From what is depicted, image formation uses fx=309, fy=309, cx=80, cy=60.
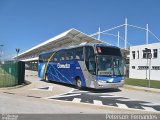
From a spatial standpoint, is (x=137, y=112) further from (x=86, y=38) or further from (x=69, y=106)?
(x=86, y=38)

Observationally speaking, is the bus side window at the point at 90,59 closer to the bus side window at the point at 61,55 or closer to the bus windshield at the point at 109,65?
the bus windshield at the point at 109,65

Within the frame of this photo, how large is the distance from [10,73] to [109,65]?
7436 millimetres

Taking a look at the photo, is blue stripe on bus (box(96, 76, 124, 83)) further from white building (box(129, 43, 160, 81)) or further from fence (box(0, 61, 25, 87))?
white building (box(129, 43, 160, 81))

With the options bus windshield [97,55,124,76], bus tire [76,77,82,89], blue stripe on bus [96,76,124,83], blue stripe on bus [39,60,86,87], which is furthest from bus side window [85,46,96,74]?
bus tire [76,77,82,89]

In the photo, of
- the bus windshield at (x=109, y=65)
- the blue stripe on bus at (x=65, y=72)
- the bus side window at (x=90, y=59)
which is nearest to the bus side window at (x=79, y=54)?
the blue stripe on bus at (x=65, y=72)

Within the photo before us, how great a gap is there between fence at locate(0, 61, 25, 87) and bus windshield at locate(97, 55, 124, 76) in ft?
21.4

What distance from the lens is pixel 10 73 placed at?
22.6 meters

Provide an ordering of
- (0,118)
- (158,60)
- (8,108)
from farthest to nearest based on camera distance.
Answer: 1. (158,60)
2. (8,108)
3. (0,118)

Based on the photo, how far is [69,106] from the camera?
13492 millimetres

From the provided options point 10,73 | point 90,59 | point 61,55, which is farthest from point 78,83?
point 10,73

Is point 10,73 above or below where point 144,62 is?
below

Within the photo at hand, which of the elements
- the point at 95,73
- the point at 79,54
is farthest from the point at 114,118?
the point at 79,54

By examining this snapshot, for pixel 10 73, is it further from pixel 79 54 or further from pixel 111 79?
pixel 111 79

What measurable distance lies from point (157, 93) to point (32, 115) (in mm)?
13198
